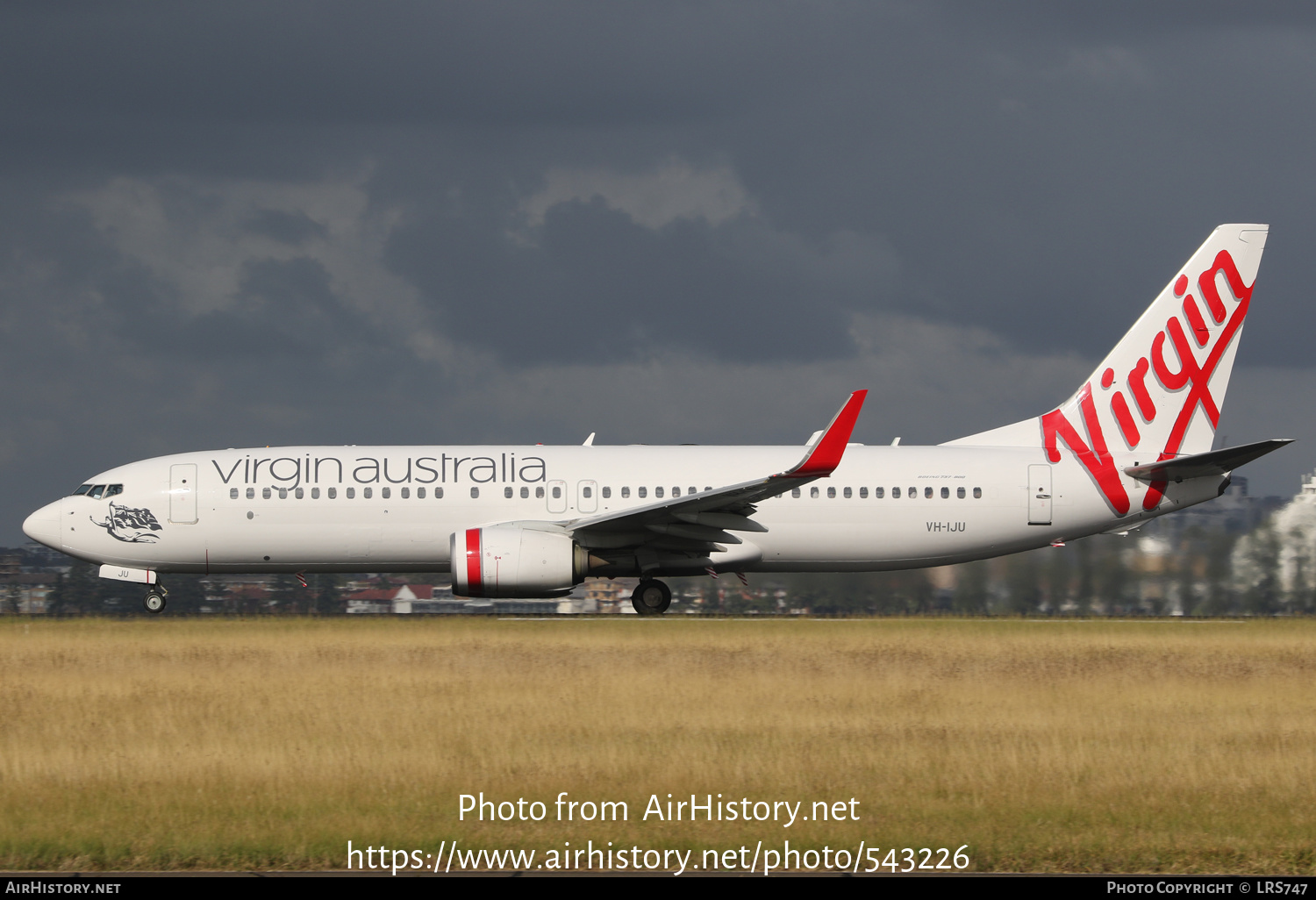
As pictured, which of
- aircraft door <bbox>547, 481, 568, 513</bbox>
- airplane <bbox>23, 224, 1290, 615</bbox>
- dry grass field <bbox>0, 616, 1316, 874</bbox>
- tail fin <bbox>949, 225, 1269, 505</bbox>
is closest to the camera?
dry grass field <bbox>0, 616, 1316, 874</bbox>

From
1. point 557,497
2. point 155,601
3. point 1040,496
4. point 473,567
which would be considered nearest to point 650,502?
point 557,497

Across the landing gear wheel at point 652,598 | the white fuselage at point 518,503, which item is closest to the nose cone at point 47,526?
the white fuselage at point 518,503

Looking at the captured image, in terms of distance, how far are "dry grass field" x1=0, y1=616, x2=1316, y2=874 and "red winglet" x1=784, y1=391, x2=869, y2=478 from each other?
12.8ft

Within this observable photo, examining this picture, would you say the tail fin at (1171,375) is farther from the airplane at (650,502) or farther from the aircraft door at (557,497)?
the aircraft door at (557,497)

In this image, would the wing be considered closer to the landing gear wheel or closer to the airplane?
the airplane

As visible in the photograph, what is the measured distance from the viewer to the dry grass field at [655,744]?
952cm

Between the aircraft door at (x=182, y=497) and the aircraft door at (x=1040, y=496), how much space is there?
16954 mm

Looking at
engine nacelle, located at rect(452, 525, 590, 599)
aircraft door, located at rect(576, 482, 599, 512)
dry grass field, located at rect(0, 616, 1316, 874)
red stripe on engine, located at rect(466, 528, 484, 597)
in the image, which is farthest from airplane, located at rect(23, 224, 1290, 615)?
dry grass field, located at rect(0, 616, 1316, 874)

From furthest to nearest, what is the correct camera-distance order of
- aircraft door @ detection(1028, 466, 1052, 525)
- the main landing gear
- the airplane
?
aircraft door @ detection(1028, 466, 1052, 525) → the main landing gear → the airplane

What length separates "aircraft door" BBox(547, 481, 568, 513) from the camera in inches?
1109

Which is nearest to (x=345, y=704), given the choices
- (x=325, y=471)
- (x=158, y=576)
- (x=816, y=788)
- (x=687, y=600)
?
(x=816, y=788)

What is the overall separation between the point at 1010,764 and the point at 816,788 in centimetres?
200

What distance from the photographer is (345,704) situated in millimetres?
15469
